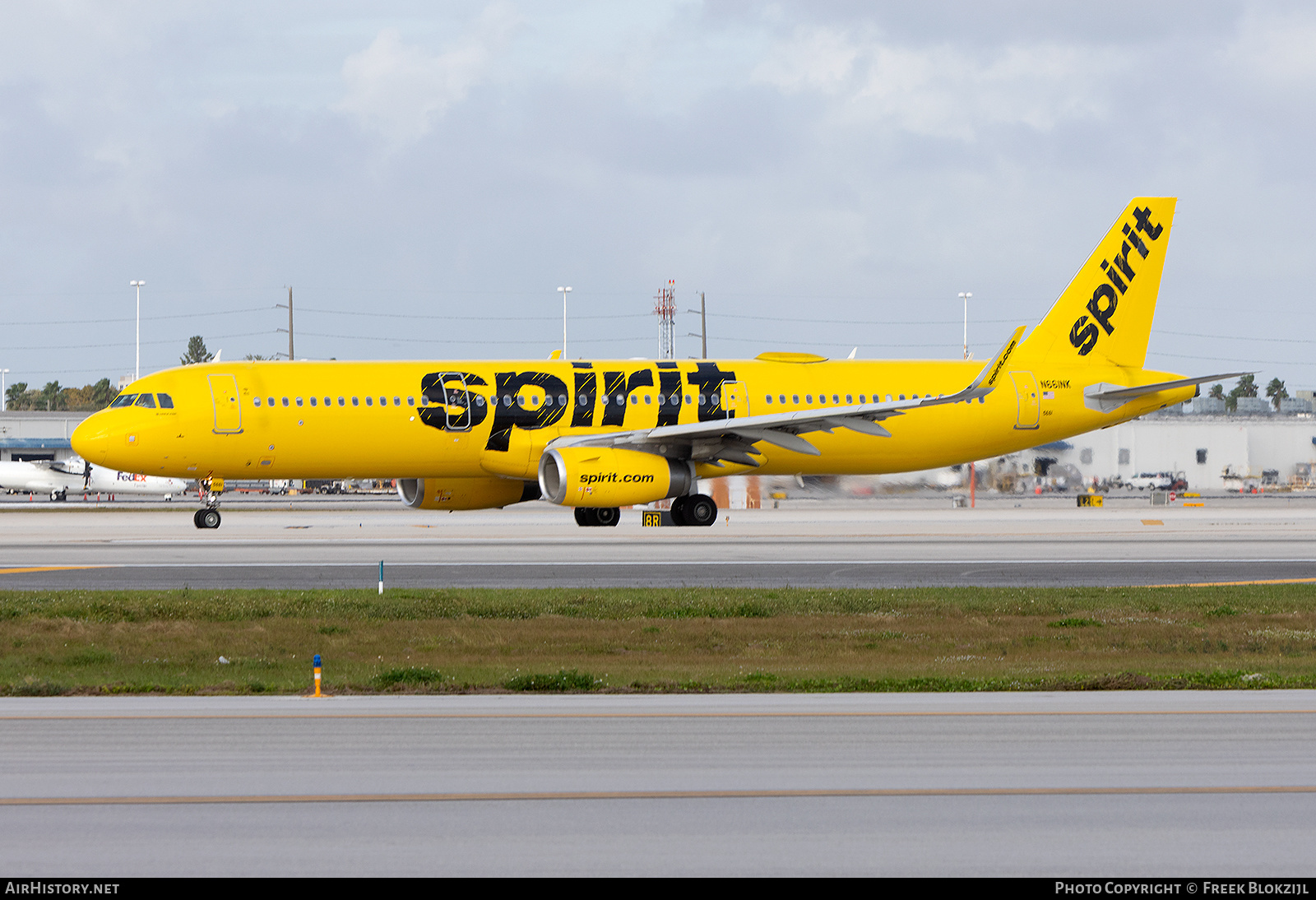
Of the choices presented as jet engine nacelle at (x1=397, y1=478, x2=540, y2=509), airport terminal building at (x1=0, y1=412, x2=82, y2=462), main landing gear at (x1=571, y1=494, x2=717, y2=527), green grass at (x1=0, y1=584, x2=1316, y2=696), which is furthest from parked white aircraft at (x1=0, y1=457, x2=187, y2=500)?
green grass at (x1=0, y1=584, x2=1316, y2=696)

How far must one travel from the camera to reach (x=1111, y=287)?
43875mm

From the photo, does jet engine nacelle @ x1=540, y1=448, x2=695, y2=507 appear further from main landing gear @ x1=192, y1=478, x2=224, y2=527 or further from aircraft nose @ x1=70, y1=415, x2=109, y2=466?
aircraft nose @ x1=70, y1=415, x2=109, y2=466

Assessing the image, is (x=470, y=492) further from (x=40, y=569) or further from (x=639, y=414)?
(x=40, y=569)

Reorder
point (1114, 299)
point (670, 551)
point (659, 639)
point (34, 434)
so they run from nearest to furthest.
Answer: point (659, 639) < point (670, 551) < point (1114, 299) < point (34, 434)

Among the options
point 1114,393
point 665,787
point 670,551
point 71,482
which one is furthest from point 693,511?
point 71,482

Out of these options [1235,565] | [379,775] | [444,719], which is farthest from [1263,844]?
[1235,565]

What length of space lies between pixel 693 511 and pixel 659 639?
73.0 ft

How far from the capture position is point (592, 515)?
41875 millimetres

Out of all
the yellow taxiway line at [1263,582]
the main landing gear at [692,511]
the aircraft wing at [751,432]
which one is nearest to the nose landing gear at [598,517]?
the main landing gear at [692,511]

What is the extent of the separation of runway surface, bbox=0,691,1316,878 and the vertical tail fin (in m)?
31.8

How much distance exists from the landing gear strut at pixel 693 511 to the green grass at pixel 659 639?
1685 centimetres

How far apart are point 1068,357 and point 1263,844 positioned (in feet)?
122

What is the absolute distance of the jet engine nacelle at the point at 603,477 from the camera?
36.3 meters

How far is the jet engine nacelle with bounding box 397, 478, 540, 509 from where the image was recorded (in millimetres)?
41469
